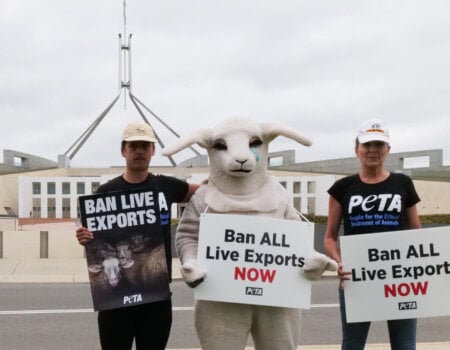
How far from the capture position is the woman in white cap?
3338mm

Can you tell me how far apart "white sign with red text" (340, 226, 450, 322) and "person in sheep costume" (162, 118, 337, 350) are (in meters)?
0.26

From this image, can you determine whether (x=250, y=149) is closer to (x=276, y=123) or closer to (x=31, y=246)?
(x=276, y=123)

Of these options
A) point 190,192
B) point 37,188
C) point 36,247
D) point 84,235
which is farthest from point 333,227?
point 37,188

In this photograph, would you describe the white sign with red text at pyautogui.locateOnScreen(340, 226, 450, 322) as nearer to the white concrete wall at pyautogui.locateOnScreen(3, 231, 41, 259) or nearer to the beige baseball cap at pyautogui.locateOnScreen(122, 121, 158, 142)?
the beige baseball cap at pyautogui.locateOnScreen(122, 121, 158, 142)

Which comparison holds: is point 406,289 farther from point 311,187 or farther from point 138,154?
point 311,187

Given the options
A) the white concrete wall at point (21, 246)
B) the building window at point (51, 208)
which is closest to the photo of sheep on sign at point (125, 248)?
the white concrete wall at point (21, 246)

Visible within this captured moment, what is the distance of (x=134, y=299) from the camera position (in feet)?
10.9

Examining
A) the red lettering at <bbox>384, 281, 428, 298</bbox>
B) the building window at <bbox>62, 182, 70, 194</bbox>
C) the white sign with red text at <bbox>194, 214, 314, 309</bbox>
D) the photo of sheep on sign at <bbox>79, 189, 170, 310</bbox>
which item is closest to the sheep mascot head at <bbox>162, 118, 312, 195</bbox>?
the white sign with red text at <bbox>194, 214, 314, 309</bbox>

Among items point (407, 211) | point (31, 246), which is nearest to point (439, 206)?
point (31, 246)

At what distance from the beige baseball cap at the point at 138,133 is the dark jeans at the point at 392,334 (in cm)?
143

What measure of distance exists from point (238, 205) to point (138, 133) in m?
0.74

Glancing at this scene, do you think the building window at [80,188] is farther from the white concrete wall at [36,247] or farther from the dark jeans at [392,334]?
the dark jeans at [392,334]

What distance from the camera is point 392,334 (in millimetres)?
3439

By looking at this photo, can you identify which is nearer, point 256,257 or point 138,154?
point 256,257
